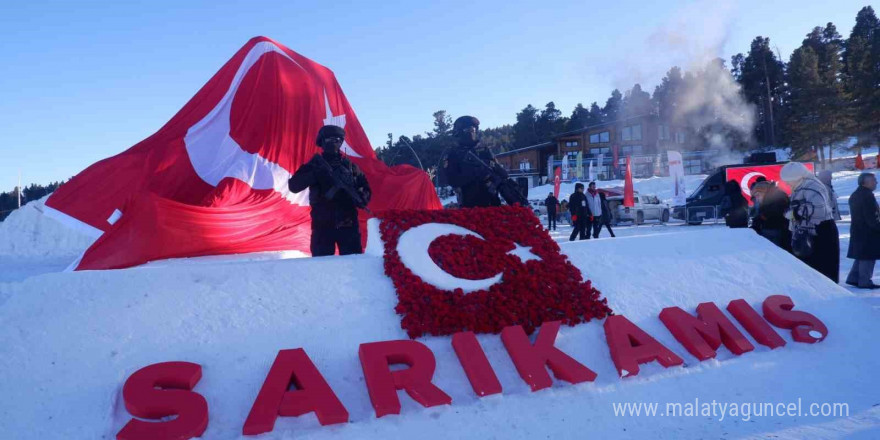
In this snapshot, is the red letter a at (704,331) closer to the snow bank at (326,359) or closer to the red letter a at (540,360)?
the snow bank at (326,359)

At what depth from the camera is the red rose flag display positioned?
5.04 meters

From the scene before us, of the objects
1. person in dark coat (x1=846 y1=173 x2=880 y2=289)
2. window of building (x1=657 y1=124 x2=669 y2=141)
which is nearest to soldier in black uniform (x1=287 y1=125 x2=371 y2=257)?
person in dark coat (x1=846 y1=173 x2=880 y2=289)

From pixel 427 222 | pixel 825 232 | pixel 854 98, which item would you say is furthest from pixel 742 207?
pixel 854 98

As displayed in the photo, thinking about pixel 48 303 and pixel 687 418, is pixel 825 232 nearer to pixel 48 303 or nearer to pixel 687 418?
pixel 687 418

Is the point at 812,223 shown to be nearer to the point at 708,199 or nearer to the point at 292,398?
the point at 292,398

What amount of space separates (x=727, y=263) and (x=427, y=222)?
2.04m

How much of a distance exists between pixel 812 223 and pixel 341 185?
408 centimetres

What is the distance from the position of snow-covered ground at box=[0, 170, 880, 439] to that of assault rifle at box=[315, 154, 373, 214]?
0.88 meters

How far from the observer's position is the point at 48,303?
2.61 m

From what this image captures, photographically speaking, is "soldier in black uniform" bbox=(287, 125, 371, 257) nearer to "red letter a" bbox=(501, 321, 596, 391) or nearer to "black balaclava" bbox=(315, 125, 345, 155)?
"black balaclava" bbox=(315, 125, 345, 155)

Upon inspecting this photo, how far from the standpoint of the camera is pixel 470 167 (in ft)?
14.0

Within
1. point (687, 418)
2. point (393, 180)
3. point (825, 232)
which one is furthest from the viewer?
point (393, 180)

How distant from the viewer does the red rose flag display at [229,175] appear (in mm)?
5039

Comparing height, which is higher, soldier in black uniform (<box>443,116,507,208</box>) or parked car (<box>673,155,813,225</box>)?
soldier in black uniform (<box>443,116,507,208</box>)
